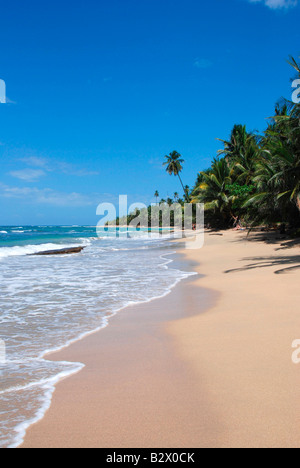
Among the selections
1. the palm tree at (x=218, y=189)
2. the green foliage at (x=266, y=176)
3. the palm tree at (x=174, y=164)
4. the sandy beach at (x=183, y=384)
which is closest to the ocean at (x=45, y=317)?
the sandy beach at (x=183, y=384)

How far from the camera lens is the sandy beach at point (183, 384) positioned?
7.09 feet

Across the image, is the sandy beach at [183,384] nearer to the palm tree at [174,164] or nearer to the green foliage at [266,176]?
the green foliage at [266,176]

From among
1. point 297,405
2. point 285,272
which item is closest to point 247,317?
point 297,405

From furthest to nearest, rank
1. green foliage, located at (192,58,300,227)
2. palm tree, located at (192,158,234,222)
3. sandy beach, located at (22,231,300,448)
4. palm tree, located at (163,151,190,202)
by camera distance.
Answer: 1. palm tree, located at (163,151,190,202)
2. palm tree, located at (192,158,234,222)
3. green foliage, located at (192,58,300,227)
4. sandy beach, located at (22,231,300,448)

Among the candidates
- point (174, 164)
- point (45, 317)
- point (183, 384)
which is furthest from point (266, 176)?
point (174, 164)

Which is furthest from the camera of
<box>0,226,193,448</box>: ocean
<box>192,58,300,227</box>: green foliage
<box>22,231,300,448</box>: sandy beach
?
<box>192,58,300,227</box>: green foliage

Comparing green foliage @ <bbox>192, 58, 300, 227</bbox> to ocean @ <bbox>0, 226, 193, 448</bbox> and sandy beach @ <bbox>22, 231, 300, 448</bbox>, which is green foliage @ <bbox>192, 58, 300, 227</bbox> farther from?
sandy beach @ <bbox>22, 231, 300, 448</bbox>

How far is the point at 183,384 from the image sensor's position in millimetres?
2922

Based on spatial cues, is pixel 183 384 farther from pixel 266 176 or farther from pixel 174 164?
pixel 174 164

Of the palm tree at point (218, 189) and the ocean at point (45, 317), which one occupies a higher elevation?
the palm tree at point (218, 189)

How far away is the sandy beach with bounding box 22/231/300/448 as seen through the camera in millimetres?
2162

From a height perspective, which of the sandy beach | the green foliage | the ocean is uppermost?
the green foliage

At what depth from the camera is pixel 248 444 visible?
203 centimetres

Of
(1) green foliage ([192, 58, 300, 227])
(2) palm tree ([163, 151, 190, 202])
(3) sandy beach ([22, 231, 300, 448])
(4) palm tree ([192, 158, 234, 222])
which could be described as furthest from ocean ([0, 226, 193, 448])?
(2) palm tree ([163, 151, 190, 202])
